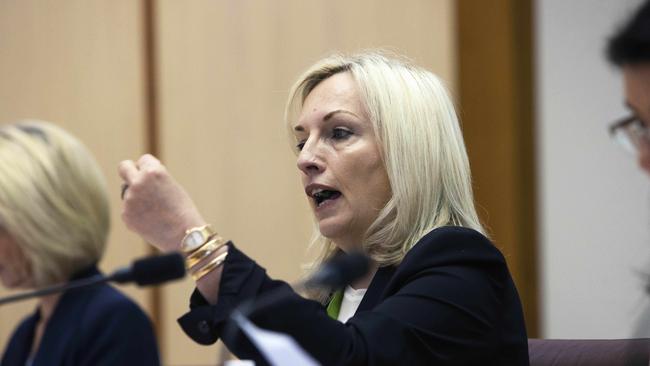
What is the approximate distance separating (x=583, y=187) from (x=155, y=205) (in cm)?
253

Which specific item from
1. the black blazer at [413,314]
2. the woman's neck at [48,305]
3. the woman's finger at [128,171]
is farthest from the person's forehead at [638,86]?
the woman's neck at [48,305]

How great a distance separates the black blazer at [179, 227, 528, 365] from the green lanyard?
0.18 m

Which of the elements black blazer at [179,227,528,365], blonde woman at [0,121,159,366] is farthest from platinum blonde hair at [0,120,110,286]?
black blazer at [179,227,528,365]

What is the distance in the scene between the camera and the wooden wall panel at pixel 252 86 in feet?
13.5

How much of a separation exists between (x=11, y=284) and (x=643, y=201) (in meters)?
2.69

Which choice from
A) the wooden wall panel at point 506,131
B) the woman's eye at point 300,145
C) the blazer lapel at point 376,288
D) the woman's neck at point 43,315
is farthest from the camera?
the wooden wall panel at point 506,131

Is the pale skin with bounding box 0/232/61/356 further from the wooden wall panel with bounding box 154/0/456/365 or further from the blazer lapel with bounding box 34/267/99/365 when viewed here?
the wooden wall panel with bounding box 154/0/456/365

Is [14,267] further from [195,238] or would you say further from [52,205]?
[195,238]

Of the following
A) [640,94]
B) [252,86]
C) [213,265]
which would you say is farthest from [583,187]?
[640,94]

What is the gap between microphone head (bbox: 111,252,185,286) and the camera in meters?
1.41

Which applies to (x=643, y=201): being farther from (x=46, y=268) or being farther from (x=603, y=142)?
(x=46, y=268)

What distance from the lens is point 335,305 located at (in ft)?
7.54

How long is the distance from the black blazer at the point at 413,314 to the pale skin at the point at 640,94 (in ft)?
1.86

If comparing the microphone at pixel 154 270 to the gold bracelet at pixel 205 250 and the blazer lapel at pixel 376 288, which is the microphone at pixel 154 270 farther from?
the blazer lapel at pixel 376 288
